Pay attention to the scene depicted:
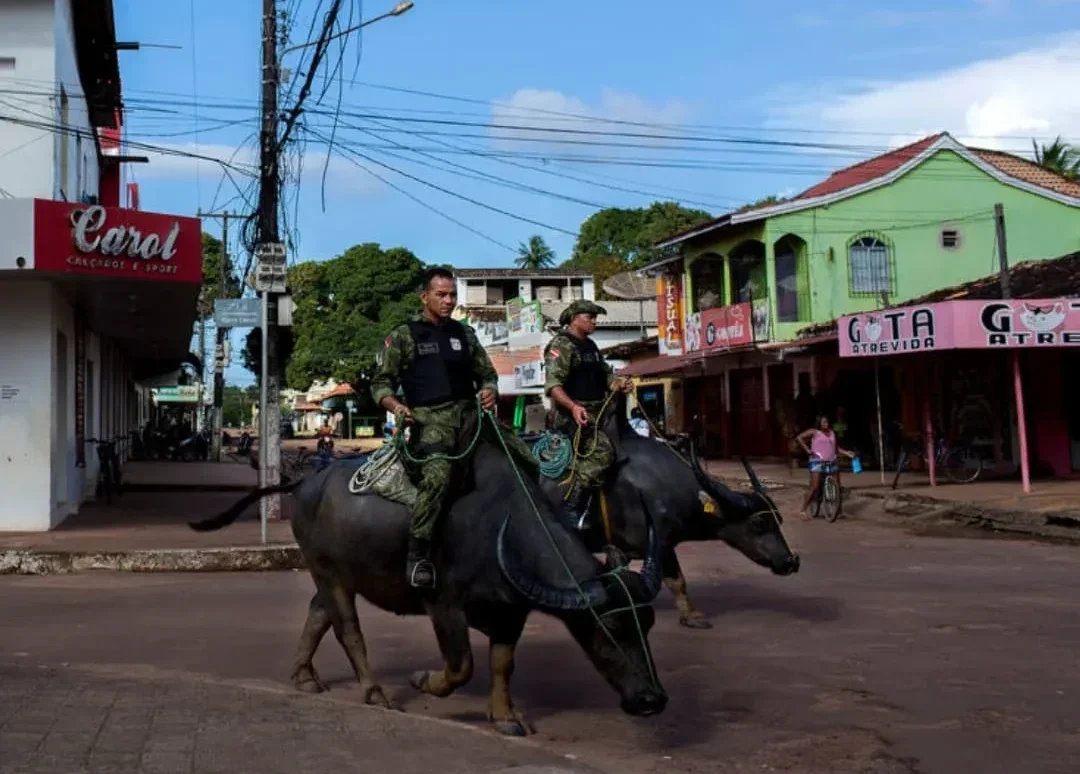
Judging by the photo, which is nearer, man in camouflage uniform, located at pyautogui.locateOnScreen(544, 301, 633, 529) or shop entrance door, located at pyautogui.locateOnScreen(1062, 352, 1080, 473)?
man in camouflage uniform, located at pyautogui.locateOnScreen(544, 301, 633, 529)

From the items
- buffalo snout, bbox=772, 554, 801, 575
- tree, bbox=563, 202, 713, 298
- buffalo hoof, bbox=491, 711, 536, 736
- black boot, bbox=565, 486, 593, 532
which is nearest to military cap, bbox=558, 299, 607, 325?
black boot, bbox=565, 486, 593, 532

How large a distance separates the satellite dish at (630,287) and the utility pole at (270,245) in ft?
84.0

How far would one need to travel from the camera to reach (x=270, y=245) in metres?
15.7

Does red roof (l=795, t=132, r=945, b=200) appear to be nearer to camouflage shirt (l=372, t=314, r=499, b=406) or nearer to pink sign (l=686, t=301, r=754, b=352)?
pink sign (l=686, t=301, r=754, b=352)

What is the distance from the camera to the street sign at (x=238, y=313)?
14797 millimetres

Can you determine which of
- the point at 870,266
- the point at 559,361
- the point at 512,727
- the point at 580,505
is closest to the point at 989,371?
the point at 870,266

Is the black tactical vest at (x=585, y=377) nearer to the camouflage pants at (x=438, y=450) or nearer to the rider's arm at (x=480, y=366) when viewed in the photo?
the rider's arm at (x=480, y=366)

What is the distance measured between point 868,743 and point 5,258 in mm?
11360

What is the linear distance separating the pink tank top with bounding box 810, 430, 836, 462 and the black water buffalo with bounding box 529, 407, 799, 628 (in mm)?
9579

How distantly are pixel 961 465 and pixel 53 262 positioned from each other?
697 inches

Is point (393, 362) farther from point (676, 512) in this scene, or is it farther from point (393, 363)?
point (676, 512)

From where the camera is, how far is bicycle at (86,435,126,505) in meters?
21.1

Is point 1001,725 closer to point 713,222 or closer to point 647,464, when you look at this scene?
point 647,464

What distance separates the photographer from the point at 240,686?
6867 mm
